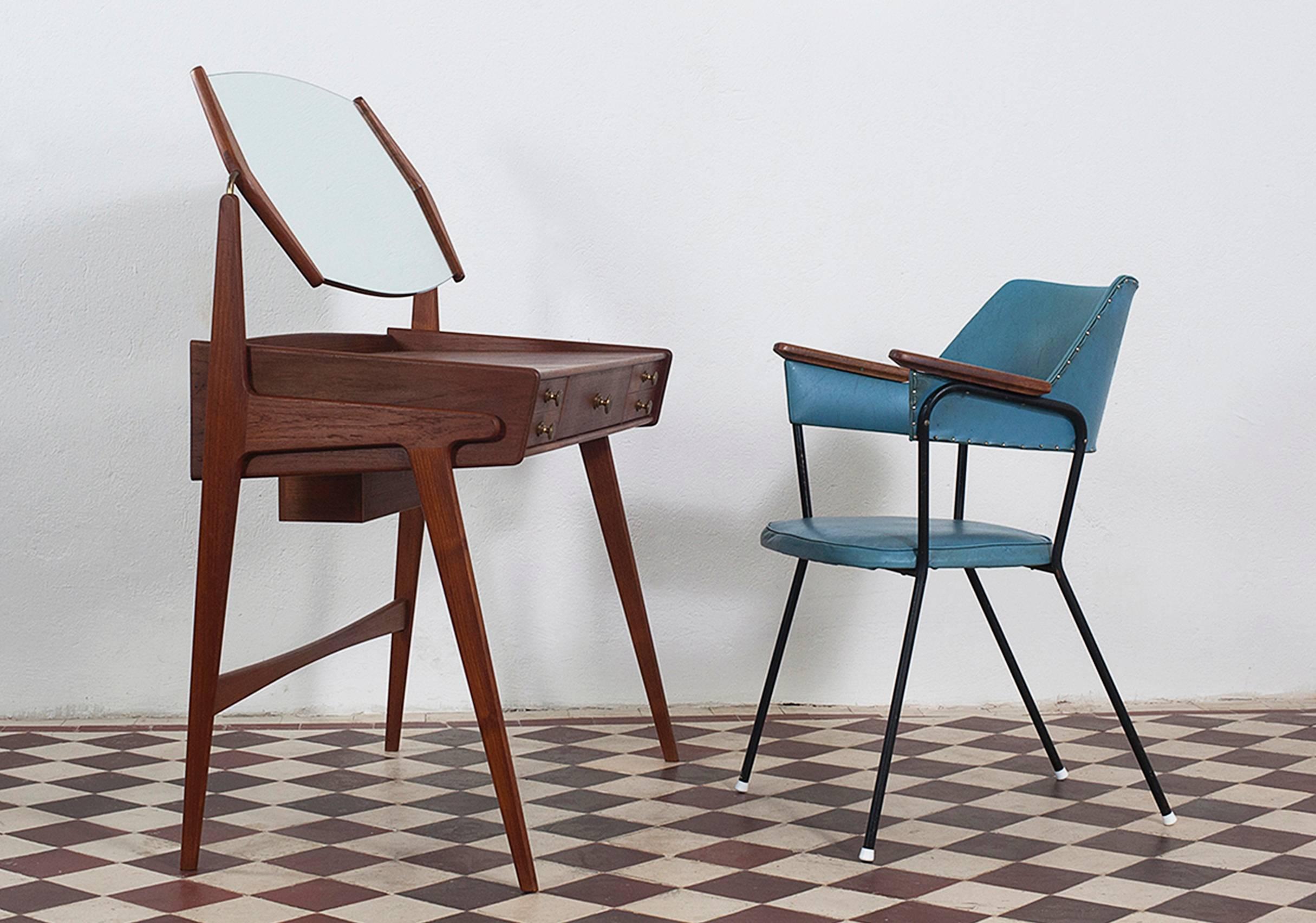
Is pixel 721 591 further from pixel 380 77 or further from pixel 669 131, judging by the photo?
pixel 380 77

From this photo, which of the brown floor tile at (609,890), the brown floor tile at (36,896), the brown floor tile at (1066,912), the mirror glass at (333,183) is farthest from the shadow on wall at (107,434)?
the brown floor tile at (1066,912)

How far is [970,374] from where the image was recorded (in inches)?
96.1

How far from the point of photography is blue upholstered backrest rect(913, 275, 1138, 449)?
2.55 m

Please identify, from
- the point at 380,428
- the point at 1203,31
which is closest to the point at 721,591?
the point at 380,428

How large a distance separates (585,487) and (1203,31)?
197 cm

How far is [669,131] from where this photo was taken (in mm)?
3561

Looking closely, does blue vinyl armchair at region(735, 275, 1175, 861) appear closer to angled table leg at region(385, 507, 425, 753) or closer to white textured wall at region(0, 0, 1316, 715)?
white textured wall at region(0, 0, 1316, 715)

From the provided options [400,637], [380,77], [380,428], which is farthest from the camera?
[380,77]

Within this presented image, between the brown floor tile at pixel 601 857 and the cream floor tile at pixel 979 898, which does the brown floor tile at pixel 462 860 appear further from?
the cream floor tile at pixel 979 898

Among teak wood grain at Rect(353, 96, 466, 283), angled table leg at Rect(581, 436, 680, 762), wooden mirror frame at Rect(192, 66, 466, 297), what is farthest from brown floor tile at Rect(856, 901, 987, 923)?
teak wood grain at Rect(353, 96, 466, 283)

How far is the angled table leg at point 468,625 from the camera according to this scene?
2348 millimetres

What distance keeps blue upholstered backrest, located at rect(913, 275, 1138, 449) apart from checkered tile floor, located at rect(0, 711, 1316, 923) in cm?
77

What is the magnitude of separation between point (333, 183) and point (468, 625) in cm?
97

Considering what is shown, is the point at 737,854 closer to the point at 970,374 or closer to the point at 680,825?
the point at 680,825
